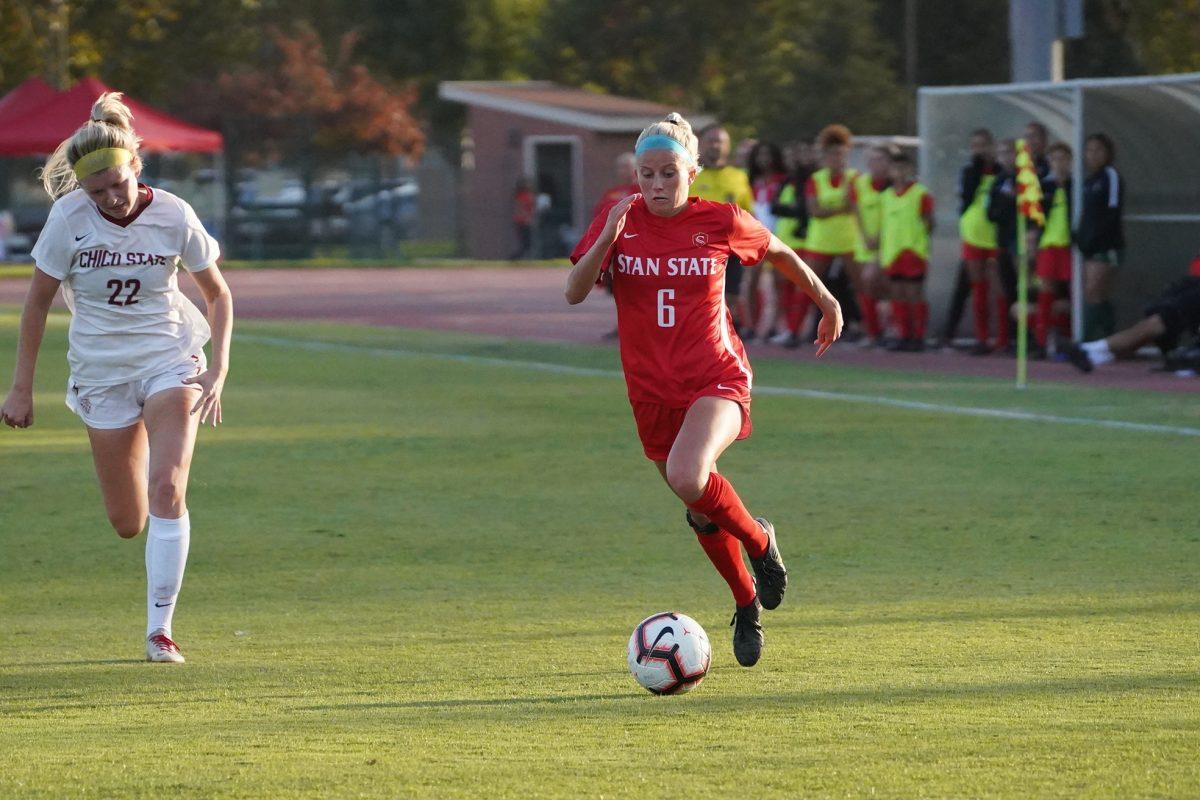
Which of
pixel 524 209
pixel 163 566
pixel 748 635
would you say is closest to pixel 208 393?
pixel 163 566

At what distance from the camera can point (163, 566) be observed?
7.09 meters

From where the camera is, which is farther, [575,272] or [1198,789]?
[575,272]

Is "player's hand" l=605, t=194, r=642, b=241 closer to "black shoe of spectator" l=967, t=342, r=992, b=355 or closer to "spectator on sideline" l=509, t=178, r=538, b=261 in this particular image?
"black shoe of spectator" l=967, t=342, r=992, b=355

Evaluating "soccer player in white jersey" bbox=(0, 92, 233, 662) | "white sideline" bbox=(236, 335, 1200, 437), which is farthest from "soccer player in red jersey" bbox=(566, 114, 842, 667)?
"white sideline" bbox=(236, 335, 1200, 437)

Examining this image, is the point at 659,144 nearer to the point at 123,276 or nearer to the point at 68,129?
the point at 123,276

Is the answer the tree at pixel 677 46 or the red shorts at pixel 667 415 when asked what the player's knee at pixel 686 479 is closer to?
the red shorts at pixel 667 415

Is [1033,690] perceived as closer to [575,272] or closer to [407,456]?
[575,272]

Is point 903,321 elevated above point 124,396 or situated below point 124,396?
below

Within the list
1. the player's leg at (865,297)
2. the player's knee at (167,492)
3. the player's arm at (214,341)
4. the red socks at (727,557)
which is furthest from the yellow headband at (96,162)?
the player's leg at (865,297)

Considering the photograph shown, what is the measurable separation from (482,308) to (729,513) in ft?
70.9

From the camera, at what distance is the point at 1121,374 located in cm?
1733

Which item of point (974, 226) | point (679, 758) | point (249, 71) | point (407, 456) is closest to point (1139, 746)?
point (679, 758)

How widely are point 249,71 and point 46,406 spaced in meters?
50.0

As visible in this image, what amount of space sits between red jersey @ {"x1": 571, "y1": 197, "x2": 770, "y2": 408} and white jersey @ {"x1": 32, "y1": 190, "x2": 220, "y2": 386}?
1401 mm
